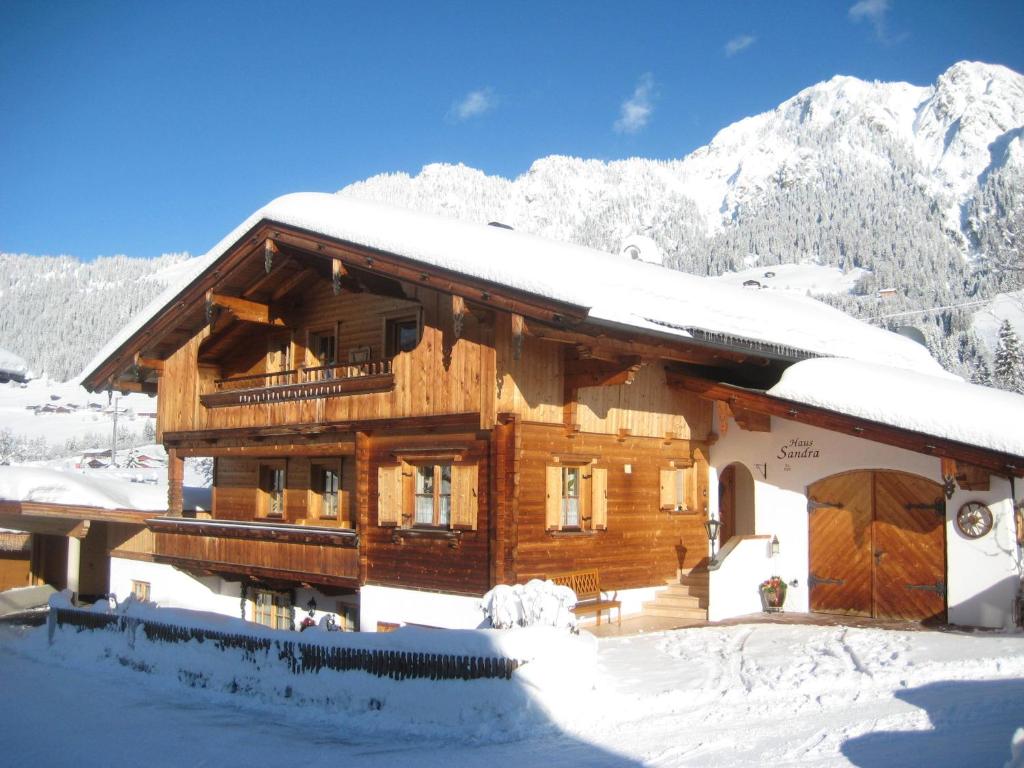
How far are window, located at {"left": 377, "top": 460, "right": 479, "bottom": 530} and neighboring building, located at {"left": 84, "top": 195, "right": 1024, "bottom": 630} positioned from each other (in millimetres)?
36

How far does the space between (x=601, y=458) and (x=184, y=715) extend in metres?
7.77

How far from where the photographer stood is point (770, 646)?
12836mm

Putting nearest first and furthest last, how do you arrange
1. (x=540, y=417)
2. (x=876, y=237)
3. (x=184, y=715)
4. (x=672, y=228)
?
(x=184, y=715)
(x=540, y=417)
(x=876, y=237)
(x=672, y=228)

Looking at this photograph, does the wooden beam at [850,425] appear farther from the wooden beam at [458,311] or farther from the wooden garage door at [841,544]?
the wooden beam at [458,311]

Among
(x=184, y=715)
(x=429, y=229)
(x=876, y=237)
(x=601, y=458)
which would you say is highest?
(x=876, y=237)

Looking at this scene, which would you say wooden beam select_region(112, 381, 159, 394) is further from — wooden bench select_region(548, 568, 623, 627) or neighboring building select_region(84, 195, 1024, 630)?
wooden bench select_region(548, 568, 623, 627)

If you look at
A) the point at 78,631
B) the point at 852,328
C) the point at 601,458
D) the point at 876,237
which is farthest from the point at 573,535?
the point at 876,237

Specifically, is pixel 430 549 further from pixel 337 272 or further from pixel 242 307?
pixel 242 307

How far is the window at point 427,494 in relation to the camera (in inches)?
618

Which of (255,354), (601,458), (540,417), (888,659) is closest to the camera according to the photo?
(888,659)

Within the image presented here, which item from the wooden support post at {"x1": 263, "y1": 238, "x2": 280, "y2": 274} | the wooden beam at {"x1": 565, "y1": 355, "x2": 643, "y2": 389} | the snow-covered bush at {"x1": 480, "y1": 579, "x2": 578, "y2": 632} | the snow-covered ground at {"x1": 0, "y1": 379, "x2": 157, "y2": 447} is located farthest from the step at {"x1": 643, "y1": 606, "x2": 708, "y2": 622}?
the snow-covered ground at {"x1": 0, "y1": 379, "x2": 157, "y2": 447}

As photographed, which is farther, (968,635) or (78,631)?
(78,631)

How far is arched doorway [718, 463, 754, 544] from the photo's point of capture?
2050 centimetres

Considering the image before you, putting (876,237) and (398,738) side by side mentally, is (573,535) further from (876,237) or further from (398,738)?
(876,237)
